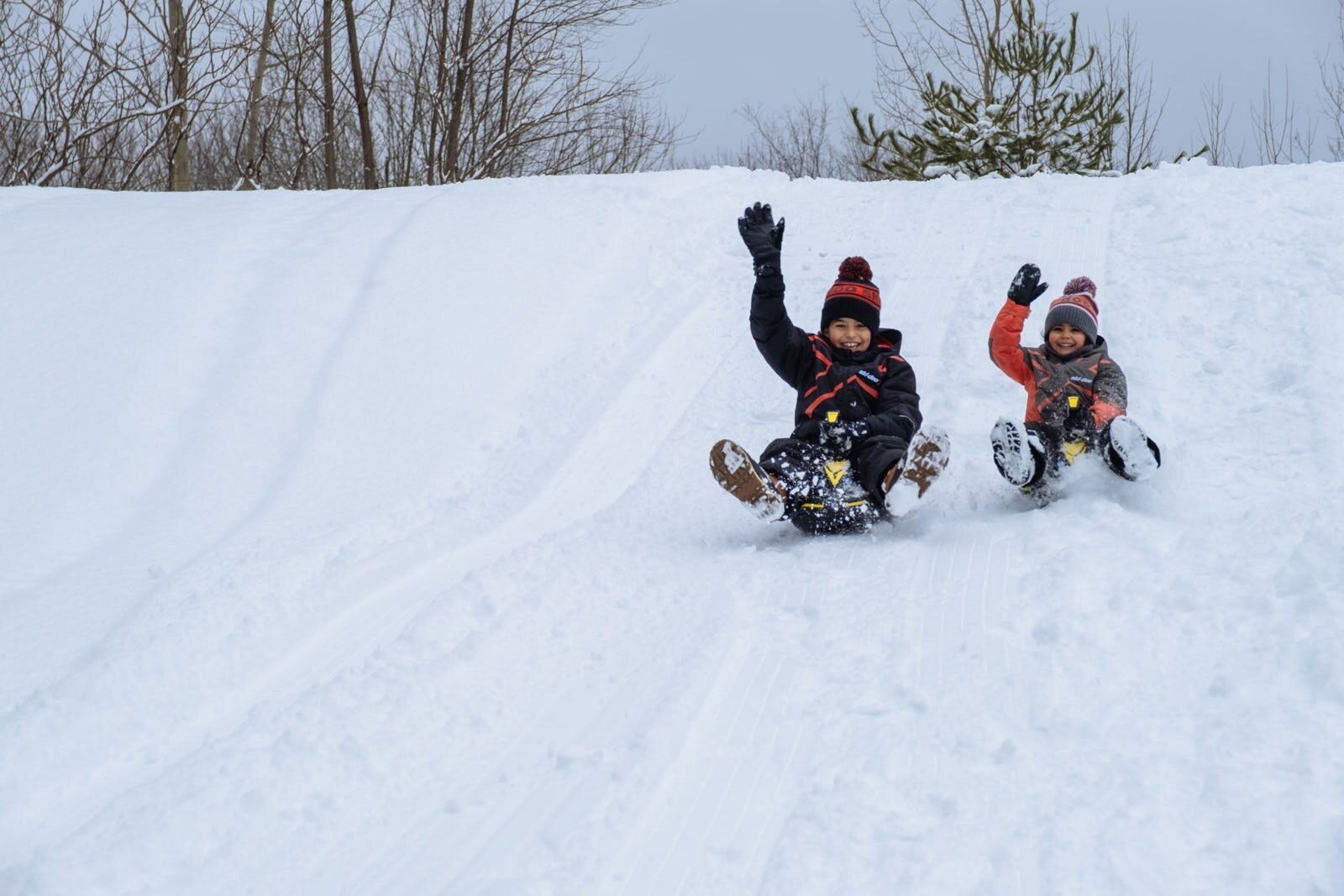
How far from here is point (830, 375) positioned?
414 cm

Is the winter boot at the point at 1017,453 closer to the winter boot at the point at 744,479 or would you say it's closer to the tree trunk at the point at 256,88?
the winter boot at the point at 744,479

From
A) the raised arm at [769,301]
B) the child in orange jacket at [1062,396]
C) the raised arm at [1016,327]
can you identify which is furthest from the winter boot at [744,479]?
the raised arm at [1016,327]

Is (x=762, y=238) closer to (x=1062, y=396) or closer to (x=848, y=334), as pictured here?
(x=848, y=334)

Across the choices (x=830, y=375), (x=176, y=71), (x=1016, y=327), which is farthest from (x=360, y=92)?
(x=1016, y=327)

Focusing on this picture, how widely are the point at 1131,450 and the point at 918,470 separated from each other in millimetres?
716

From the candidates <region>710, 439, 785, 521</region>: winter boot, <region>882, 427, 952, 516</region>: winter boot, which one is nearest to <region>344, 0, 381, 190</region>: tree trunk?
<region>710, 439, 785, 521</region>: winter boot

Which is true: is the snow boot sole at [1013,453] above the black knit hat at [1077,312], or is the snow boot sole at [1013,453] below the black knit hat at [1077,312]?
below

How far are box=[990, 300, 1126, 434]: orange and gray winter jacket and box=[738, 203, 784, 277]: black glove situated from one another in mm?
980

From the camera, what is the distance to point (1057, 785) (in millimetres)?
2084

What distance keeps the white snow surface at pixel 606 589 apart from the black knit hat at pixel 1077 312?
0.59 m

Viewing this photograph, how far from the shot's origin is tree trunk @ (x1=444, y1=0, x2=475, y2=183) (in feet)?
43.9

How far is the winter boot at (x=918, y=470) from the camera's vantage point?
351cm

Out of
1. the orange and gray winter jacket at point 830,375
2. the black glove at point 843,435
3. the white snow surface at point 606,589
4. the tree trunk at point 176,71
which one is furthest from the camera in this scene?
the tree trunk at point 176,71

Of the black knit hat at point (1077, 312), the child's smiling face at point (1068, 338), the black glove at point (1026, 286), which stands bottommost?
the child's smiling face at point (1068, 338)
